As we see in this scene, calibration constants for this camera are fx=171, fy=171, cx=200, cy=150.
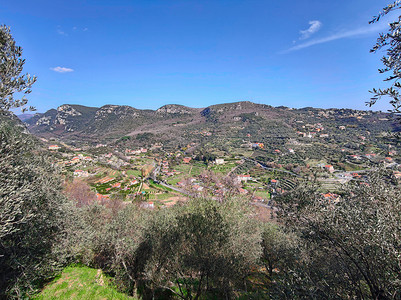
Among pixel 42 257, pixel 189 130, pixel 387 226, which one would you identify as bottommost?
pixel 42 257

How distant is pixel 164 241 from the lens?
1141cm

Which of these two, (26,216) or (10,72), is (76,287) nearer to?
(26,216)

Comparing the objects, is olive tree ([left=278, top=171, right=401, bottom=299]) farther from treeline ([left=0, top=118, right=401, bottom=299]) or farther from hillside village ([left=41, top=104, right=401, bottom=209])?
hillside village ([left=41, top=104, right=401, bottom=209])

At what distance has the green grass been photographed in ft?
27.6

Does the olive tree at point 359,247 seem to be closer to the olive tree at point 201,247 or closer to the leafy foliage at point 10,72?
the olive tree at point 201,247

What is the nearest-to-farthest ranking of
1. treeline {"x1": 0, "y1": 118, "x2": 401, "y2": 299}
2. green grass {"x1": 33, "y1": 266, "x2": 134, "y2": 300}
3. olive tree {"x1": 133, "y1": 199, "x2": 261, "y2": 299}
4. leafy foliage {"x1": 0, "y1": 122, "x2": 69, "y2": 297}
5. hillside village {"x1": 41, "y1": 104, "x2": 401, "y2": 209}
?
treeline {"x1": 0, "y1": 118, "x2": 401, "y2": 299}
leafy foliage {"x1": 0, "y1": 122, "x2": 69, "y2": 297}
green grass {"x1": 33, "y1": 266, "x2": 134, "y2": 300}
olive tree {"x1": 133, "y1": 199, "x2": 261, "y2": 299}
hillside village {"x1": 41, "y1": 104, "x2": 401, "y2": 209}

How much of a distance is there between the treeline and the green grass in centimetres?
68

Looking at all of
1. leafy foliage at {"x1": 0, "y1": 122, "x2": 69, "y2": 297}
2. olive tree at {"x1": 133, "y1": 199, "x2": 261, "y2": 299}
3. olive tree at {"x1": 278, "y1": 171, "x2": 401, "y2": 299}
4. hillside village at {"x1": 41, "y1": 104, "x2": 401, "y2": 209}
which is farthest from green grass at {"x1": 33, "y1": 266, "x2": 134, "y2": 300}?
olive tree at {"x1": 278, "y1": 171, "x2": 401, "y2": 299}

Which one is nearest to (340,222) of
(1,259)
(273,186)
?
(1,259)

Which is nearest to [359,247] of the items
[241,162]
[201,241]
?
[201,241]

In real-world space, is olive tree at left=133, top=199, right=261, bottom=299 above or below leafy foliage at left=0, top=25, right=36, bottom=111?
below

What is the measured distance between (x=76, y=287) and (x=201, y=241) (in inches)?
281

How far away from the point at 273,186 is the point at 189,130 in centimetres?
14180

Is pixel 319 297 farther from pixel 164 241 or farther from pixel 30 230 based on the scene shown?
pixel 30 230
